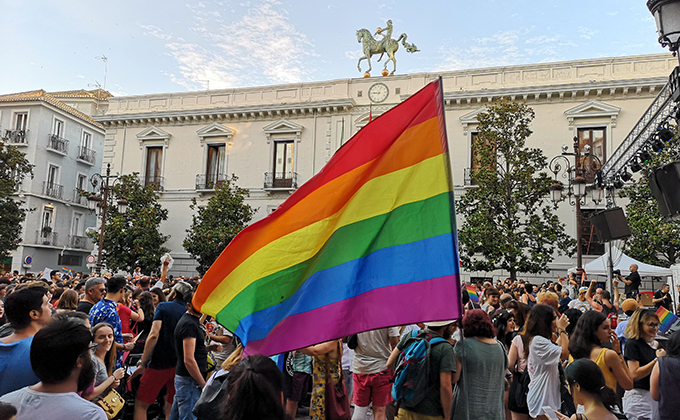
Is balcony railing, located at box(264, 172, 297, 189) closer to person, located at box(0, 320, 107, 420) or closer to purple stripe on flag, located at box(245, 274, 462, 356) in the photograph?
purple stripe on flag, located at box(245, 274, 462, 356)

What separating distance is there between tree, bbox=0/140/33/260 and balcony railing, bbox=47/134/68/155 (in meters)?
7.91

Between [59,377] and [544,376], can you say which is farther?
[544,376]

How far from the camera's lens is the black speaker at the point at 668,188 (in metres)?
7.24

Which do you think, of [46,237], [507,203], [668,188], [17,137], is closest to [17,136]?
[17,137]

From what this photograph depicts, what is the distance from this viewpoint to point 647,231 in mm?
18500

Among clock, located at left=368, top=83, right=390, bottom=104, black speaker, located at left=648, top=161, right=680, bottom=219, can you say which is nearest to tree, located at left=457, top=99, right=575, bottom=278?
clock, located at left=368, top=83, right=390, bottom=104

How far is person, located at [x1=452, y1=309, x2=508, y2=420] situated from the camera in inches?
151

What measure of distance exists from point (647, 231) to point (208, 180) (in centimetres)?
2103

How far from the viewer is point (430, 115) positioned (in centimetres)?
328

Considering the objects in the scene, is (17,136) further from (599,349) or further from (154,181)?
(599,349)

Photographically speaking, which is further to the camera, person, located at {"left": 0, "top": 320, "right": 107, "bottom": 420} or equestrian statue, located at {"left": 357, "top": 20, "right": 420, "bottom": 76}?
equestrian statue, located at {"left": 357, "top": 20, "right": 420, "bottom": 76}

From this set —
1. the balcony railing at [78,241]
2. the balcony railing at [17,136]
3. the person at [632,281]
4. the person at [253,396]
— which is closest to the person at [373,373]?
the person at [253,396]

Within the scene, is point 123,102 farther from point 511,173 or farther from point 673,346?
point 673,346

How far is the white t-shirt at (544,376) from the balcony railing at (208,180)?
80.8ft
